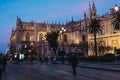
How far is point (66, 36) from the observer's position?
406 ft

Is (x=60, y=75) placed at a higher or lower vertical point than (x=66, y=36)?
lower

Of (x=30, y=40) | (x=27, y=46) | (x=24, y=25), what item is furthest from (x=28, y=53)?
(x=24, y=25)

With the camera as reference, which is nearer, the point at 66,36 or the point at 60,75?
the point at 60,75

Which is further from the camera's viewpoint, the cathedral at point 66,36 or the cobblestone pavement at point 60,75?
the cathedral at point 66,36

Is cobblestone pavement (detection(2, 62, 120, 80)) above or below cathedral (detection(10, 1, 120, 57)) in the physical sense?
below

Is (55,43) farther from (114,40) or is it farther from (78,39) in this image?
(78,39)

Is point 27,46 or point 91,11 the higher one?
point 91,11

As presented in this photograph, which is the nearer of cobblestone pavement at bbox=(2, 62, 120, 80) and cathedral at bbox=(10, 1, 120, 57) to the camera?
cobblestone pavement at bbox=(2, 62, 120, 80)

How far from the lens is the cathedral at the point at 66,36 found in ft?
296

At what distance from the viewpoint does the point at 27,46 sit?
10700 centimetres

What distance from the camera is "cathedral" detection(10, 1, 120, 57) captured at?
296ft

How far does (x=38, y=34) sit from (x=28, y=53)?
22.0 metres

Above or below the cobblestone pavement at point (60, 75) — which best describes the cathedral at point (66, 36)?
above

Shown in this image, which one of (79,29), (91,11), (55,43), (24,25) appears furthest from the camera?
(24,25)
